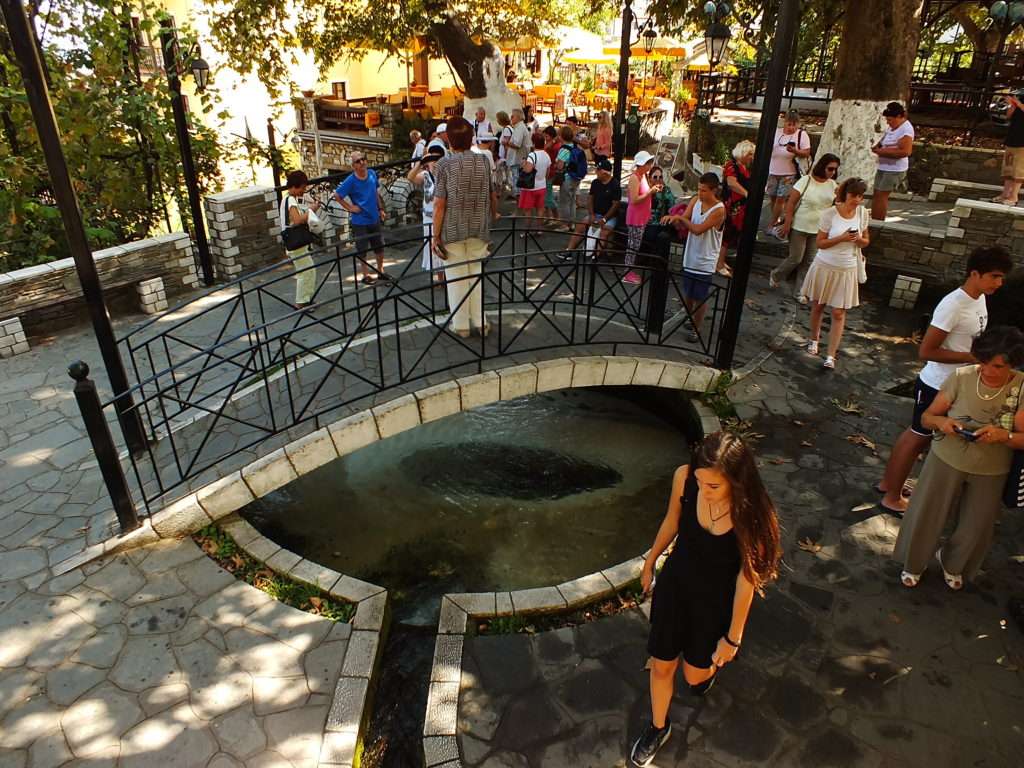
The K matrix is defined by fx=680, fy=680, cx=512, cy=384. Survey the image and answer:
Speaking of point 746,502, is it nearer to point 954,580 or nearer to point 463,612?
point 463,612

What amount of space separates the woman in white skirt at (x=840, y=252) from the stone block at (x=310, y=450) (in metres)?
4.88

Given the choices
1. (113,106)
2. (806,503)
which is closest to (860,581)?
(806,503)

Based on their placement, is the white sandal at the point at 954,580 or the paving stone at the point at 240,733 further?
the white sandal at the point at 954,580

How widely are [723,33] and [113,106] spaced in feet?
28.1

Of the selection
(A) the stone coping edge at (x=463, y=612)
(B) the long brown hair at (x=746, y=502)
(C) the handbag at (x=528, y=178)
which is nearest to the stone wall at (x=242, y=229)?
(C) the handbag at (x=528, y=178)

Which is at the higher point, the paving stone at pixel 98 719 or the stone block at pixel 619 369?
the stone block at pixel 619 369

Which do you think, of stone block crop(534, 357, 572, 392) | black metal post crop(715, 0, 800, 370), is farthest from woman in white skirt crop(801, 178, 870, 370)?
stone block crop(534, 357, 572, 392)

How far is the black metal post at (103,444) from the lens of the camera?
4.14 meters

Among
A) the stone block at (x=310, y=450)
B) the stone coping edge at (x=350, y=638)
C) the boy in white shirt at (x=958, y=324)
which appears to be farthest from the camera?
the stone block at (x=310, y=450)

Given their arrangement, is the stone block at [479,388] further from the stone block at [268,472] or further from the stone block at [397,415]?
the stone block at [268,472]

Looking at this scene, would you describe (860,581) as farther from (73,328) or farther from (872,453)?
(73,328)

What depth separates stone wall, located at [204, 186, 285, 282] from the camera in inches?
360

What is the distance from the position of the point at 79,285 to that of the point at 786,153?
9713 millimetres

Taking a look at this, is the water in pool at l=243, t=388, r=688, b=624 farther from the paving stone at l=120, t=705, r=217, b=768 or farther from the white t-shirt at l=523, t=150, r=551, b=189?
the white t-shirt at l=523, t=150, r=551, b=189
